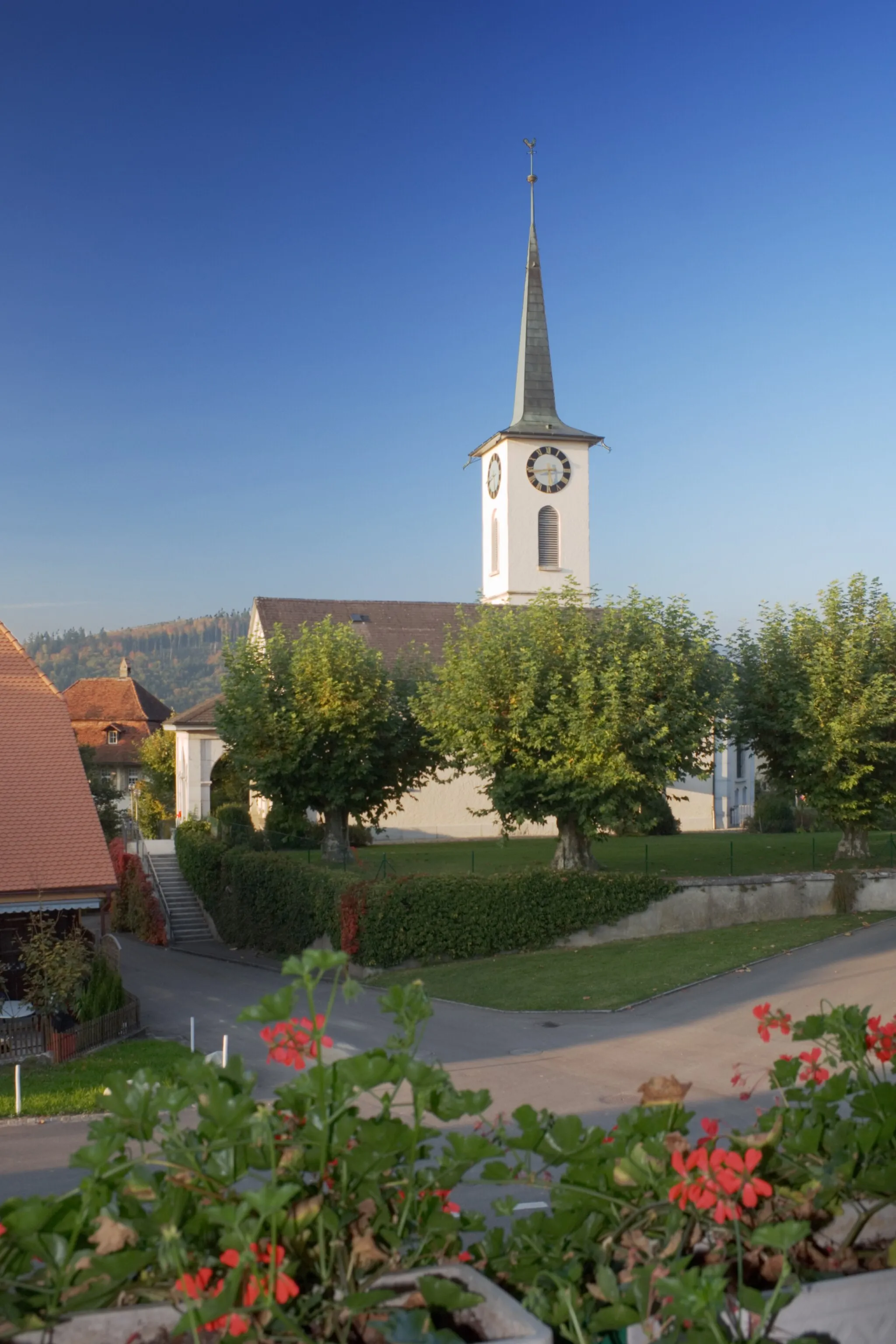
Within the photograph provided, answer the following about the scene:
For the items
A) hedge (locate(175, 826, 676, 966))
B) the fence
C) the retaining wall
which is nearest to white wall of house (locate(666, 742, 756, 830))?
the retaining wall

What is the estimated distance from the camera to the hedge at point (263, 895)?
30.3m

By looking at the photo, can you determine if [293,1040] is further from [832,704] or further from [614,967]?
[832,704]

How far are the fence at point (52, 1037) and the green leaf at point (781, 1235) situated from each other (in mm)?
19721

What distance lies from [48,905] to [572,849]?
43.7 feet

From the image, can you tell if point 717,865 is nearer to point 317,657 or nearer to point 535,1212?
point 317,657

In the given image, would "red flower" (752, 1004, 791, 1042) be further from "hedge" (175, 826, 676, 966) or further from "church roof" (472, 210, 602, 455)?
"church roof" (472, 210, 602, 455)

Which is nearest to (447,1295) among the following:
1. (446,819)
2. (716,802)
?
(446,819)

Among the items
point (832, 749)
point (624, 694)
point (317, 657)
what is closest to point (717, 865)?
point (832, 749)

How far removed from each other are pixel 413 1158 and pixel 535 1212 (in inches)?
19.1

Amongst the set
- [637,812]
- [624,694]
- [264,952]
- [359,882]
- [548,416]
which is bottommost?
[264,952]

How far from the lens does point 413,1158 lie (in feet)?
10.7

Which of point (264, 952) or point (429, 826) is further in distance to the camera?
point (429, 826)

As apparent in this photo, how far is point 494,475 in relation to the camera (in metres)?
59.2

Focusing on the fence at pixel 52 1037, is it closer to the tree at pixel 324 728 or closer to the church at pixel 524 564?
the tree at pixel 324 728
